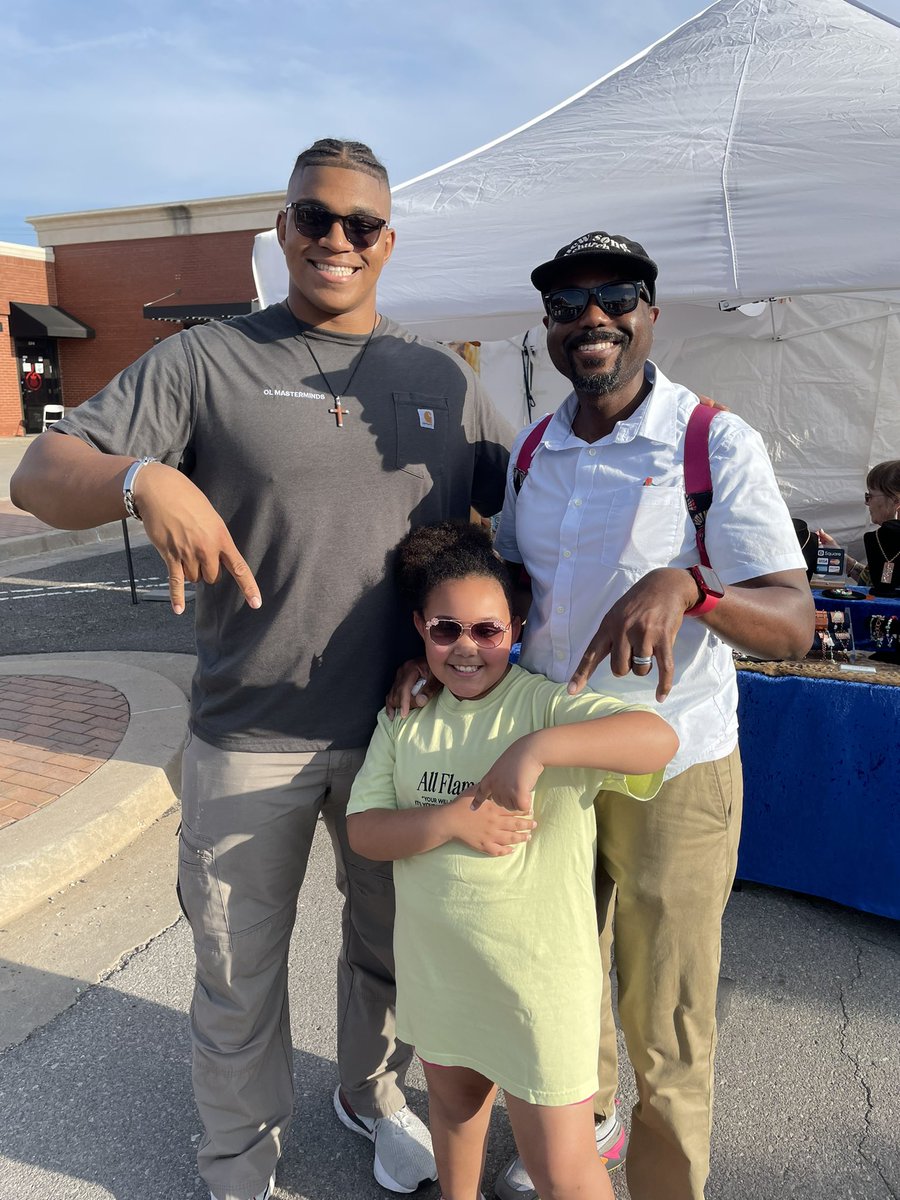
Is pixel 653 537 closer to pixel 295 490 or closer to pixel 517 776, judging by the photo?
pixel 517 776

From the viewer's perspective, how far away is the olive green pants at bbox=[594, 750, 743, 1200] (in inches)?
65.9

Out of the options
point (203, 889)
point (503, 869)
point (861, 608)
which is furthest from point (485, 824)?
point (861, 608)

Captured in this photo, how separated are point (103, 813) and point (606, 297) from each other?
9.65 feet

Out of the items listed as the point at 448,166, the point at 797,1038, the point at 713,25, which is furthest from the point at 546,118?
the point at 797,1038

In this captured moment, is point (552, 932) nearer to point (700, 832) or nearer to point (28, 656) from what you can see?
point (700, 832)

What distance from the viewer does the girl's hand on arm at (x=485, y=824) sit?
4.82 ft

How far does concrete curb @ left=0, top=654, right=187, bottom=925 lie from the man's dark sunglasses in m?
2.77

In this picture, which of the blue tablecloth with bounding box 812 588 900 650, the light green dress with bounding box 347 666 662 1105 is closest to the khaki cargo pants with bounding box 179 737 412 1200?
the light green dress with bounding box 347 666 662 1105

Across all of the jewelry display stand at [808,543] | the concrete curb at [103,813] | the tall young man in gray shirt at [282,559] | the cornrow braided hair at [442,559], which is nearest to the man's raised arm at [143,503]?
the tall young man in gray shirt at [282,559]

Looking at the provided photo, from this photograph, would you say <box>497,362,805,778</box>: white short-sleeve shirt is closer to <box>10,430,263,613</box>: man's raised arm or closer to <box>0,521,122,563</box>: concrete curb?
<box>10,430,263,613</box>: man's raised arm

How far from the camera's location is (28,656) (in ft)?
19.9

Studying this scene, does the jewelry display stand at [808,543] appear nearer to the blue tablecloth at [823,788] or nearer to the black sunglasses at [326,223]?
the blue tablecloth at [823,788]

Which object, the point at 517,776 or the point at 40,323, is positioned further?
the point at 40,323

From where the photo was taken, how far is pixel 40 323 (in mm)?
23562
